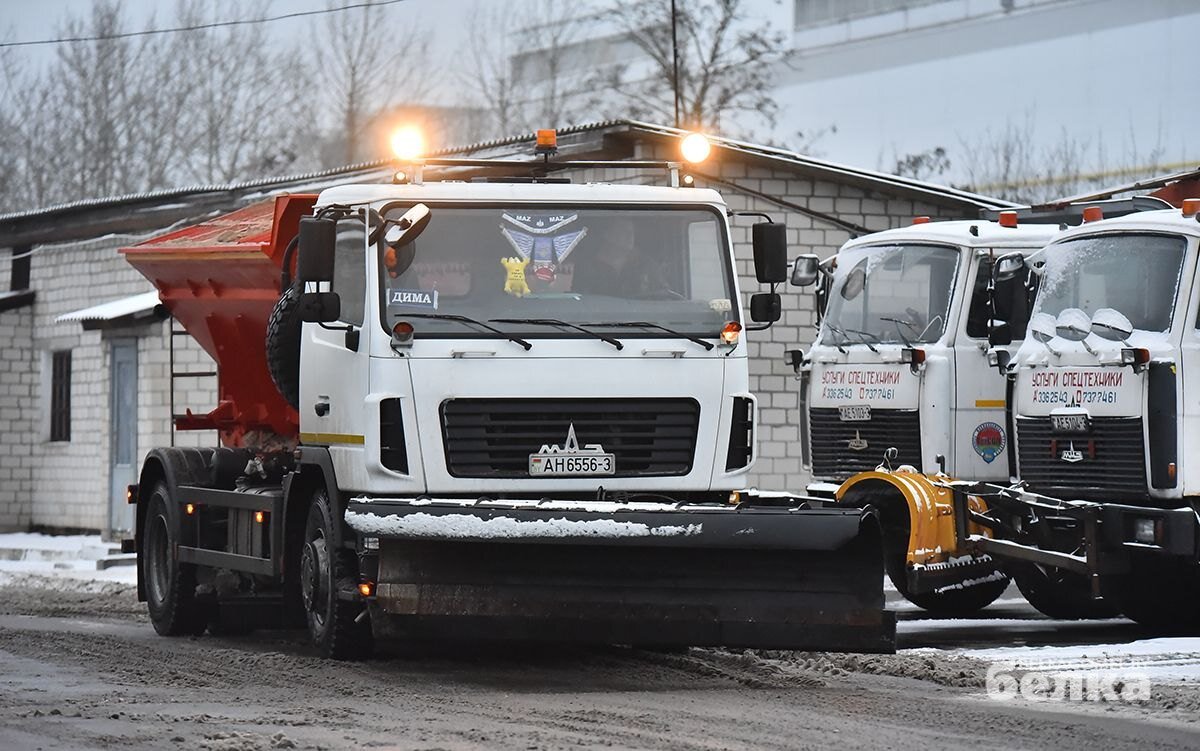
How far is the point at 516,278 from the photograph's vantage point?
10.6m

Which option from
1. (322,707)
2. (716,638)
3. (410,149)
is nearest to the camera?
(322,707)

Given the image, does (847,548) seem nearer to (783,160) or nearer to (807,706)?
(807,706)

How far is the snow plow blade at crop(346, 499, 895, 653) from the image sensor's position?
9.69 metres

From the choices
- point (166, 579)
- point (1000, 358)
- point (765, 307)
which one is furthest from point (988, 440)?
point (166, 579)

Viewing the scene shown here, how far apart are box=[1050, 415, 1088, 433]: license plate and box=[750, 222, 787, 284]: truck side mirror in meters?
2.86

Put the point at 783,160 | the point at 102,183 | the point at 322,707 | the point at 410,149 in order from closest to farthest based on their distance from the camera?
1. the point at 322,707
2. the point at 410,149
3. the point at 783,160
4. the point at 102,183

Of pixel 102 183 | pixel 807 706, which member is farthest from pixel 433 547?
pixel 102 183

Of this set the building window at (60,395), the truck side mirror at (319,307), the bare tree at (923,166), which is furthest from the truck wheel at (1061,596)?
the bare tree at (923,166)

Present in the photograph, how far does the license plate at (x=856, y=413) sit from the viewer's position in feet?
46.7

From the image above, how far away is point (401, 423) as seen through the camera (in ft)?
33.8

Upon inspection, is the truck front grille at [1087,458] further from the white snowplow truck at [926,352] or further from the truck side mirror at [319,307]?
the truck side mirror at [319,307]

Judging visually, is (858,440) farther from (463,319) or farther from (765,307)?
(463,319)

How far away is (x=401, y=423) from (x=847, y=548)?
243 centimetres

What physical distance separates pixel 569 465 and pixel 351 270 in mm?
1650
